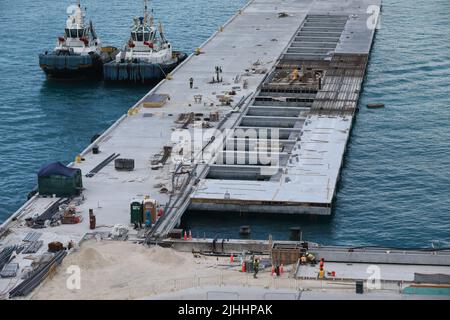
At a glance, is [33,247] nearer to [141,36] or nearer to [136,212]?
[136,212]

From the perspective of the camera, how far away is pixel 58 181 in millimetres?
85188

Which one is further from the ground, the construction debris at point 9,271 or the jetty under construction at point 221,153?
the jetty under construction at point 221,153

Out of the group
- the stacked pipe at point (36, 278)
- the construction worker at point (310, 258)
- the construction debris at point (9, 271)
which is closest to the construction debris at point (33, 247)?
the stacked pipe at point (36, 278)

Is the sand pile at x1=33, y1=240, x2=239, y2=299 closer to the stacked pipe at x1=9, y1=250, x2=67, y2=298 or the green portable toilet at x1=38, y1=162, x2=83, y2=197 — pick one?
the stacked pipe at x1=9, y1=250, x2=67, y2=298

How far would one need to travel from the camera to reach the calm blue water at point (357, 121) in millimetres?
85438

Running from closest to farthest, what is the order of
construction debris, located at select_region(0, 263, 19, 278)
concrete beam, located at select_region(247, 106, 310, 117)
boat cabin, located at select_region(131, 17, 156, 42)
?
1. construction debris, located at select_region(0, 263, 19, 278)
2. concrete beam, located at select_region(247, 106, 310, 117)
3. boat cabin, located at select_region(131, 17, 156, 42)

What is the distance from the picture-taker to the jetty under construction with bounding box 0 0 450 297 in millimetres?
78525

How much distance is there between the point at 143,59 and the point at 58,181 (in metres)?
50.6

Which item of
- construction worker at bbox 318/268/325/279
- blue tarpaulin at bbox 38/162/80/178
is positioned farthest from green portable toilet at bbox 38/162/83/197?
construction worker at bbox 318/268/325/279

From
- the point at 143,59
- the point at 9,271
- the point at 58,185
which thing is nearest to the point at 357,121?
the point at 143,59

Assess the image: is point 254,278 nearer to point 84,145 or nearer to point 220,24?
point 84,145

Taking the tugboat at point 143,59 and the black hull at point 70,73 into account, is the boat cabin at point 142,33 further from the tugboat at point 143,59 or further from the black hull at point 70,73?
the black hull at point 70,73

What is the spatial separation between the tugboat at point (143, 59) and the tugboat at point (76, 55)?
2.67 metres

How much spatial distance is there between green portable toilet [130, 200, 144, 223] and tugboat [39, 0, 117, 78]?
57.5m
